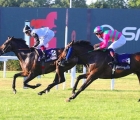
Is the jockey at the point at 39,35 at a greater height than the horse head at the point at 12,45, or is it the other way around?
the jockey at the point at 39,35

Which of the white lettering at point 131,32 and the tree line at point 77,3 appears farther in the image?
the tree line at point 77,3

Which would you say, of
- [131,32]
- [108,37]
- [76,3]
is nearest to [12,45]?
[108,37]

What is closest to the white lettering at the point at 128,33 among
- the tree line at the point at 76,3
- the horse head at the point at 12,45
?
the horse head at the point at 12,45

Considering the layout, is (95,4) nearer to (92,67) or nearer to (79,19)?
(79,19)

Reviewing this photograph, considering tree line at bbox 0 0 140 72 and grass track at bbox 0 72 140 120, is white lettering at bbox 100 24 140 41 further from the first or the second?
tree line at bbox 0 0 140 72

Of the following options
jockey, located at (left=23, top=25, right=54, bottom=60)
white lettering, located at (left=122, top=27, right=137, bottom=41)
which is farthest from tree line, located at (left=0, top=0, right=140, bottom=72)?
jockey, located at (left=23, top=25, right=54, bottom=60)

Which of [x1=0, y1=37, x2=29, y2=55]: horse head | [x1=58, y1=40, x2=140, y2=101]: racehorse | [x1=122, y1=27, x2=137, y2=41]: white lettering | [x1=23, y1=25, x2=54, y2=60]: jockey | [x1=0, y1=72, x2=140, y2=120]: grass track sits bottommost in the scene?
[x1=0, y1=72, x2=140, y2=120]: grass track

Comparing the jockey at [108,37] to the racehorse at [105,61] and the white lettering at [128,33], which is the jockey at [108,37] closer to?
the racehorse at [105,61]

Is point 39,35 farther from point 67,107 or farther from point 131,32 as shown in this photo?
point 131,32

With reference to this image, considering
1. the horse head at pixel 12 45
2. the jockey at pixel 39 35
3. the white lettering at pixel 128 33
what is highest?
the white lettering at pixel 128 33

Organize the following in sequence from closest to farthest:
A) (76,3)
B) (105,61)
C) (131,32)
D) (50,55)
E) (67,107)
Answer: (67,107) → (105,61) → (50,55) → (131,32) → (76,3)

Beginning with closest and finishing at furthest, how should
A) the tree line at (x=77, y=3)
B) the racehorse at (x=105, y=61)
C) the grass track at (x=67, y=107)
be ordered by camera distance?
the grass track at (x=67, y=107) < the racehorse at (x=105, y=61) < the tree line at (x=77, y=3)

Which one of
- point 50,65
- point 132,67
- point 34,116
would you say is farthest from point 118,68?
point 34,116

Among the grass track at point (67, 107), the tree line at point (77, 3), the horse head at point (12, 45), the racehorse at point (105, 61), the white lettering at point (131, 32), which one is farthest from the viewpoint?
the tree line at point (77, 3)
